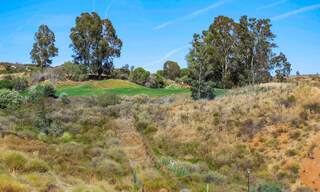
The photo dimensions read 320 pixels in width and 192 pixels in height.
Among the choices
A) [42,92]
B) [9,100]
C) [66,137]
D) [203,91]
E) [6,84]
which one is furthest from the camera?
[6,84]

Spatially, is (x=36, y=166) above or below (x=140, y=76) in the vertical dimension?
below

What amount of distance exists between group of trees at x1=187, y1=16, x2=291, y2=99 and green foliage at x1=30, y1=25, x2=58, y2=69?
2892cm

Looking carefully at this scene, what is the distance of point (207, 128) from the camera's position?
31.7 meters

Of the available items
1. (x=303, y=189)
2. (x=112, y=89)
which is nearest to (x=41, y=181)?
(x=303, y=189)

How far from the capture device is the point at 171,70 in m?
93.8

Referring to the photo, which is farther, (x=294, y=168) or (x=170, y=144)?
(x=170, y=144)

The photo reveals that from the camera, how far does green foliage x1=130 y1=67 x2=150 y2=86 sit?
236 ft

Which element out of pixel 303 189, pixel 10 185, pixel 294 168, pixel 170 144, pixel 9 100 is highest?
pixel 9 100

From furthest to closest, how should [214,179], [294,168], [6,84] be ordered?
[6,84], [294,168], [214,179]

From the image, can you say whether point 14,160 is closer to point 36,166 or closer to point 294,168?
point 36,166

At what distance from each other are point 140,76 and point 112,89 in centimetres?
1213

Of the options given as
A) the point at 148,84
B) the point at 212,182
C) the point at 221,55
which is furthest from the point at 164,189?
the point at 148,84

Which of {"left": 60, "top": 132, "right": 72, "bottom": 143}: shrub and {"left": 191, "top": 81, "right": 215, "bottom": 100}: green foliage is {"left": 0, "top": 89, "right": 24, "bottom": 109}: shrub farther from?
{"left": 191, "top": 81, "right": 215, "bottom": 100}: green foliage

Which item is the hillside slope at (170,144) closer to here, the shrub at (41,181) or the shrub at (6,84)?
the shrub at (41,181)
